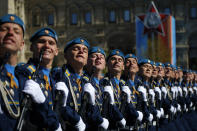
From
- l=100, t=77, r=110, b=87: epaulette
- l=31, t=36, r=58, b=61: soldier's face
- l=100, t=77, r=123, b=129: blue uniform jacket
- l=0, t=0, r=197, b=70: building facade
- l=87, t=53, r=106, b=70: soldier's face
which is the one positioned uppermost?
l=0, t=0, r=197, b=70: building facade

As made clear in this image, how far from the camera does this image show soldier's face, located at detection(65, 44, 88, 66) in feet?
11.3

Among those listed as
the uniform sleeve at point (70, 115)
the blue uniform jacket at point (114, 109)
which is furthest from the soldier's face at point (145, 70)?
the uniform sleeve at point (70, 115)

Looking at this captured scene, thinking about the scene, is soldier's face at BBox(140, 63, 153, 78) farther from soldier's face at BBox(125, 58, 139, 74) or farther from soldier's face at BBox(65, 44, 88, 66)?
soldier's face at BBox(65, 44, 88, 66)

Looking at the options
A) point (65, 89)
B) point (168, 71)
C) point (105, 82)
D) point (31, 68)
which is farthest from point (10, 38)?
point (168, 71)

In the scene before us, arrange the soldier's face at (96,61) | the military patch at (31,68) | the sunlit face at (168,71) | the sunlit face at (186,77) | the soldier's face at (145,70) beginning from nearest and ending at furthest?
the military patch at (31,68)
the soldier's face at (96,61)
the soldier's face at (145,70)
the sunlit face at (168,71)
the sunlit face at (186,77)

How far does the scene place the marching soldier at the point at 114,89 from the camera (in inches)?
158

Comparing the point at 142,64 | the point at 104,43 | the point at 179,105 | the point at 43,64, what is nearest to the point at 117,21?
the point at 104,43

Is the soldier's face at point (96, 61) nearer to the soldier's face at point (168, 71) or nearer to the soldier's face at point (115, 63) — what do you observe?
the soldier's face at point (115, 63)

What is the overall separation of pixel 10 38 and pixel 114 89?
2.29 m

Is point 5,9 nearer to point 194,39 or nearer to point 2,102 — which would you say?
point 194,39

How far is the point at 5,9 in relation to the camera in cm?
2795

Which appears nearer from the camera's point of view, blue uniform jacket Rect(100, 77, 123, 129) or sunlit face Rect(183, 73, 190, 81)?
blue uniform jacket Rect(100, 77, 123, 129)

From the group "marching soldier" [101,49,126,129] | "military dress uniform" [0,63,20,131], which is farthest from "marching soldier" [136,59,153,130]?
"military dress uniform" [0,63,20,131]

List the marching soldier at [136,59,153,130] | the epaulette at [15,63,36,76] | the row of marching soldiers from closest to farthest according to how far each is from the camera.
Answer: the row of marching soldiers → the epaulette at [15,63,36,76] → the marching soldier at [136,59,153,130]
